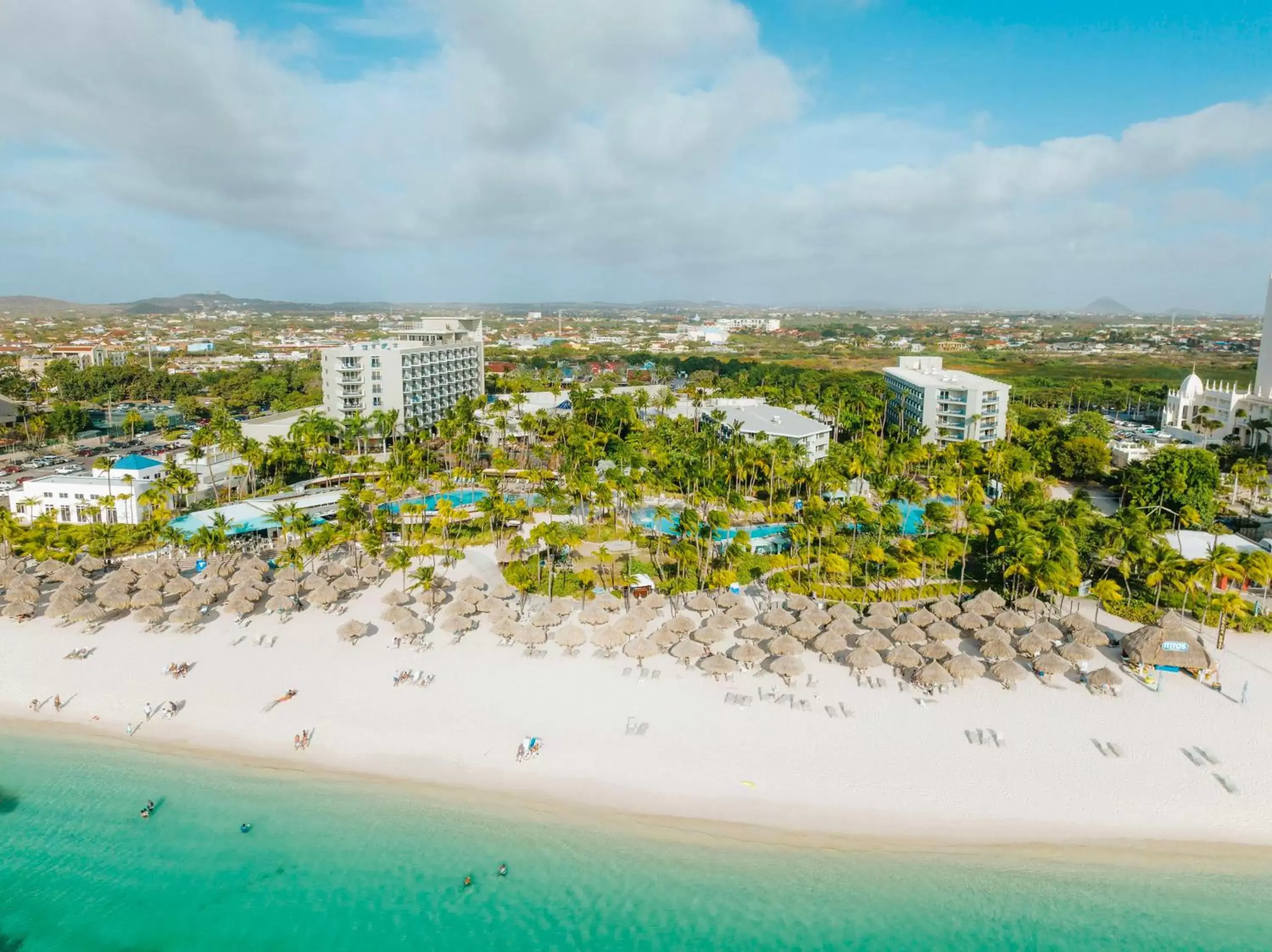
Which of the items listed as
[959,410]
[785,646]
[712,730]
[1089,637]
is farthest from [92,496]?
[959,410]

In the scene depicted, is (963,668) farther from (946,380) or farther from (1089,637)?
(946,380)

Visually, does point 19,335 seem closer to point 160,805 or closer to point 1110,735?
point 160,805

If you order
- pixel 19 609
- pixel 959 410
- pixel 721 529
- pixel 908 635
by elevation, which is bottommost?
pixel 19 609

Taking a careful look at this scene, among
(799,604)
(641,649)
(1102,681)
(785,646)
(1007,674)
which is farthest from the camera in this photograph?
(799,604)

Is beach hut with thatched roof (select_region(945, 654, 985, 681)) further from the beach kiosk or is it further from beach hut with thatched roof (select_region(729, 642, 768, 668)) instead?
beach hut with thatched roof (select_region(729, 642, 768, 668))

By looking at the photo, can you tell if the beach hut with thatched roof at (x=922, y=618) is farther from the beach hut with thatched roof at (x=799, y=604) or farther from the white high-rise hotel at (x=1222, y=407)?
the white high-rise hotel at (x=1222, y=407)

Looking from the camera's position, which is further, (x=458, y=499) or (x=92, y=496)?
(x=458, y=499)

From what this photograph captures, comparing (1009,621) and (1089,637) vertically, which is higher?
(1009,621)

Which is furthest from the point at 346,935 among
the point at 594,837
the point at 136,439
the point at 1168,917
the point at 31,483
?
the point at 136,439
